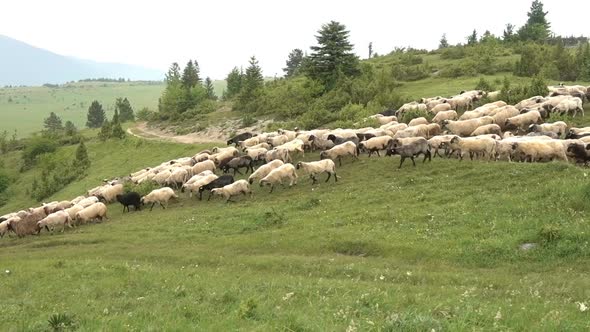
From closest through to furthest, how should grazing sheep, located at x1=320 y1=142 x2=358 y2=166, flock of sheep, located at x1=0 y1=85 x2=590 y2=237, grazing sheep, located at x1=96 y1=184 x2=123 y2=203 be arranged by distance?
flock of sheep, located at x1=0 y1=85 x2=590 y2=237
grazing sheep, located at x1=320 y1=142 x2=358 y2=166
grazing sheep, located at x1=96 y1=184 x2=123 y2=203

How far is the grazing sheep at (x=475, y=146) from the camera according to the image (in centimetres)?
2676

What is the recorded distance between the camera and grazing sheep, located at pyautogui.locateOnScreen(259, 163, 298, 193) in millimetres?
29328

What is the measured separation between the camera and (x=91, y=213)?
1234 inches

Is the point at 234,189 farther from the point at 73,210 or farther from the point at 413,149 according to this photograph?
the point at 73,210

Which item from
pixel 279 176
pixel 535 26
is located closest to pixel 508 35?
pixel 535 26

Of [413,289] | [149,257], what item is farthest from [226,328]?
[149,257]

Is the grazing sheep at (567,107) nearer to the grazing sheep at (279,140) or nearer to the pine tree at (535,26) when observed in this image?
the grazing sheep at (279,140)

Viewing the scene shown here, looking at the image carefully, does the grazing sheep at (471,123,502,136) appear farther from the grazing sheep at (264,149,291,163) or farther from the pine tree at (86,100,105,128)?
the pine tree at (86,100,105,128)

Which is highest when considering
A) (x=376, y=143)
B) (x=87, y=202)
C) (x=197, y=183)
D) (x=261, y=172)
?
(x=376, y=143)

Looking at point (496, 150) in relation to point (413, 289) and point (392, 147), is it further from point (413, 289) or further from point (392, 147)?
point (413, 289)

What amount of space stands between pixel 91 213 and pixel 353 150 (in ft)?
55.2

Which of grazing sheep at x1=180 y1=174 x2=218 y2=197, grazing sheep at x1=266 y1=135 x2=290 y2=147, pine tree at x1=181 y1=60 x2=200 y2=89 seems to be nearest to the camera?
grazing sheep at x1=180 y1=174 x2=218 y2=197

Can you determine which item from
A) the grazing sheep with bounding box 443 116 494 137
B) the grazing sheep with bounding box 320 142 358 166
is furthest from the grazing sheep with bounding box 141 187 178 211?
the grazing sheep with bounding box 443 116 494 137

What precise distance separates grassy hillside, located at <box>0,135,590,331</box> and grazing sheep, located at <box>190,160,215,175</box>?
585cm
